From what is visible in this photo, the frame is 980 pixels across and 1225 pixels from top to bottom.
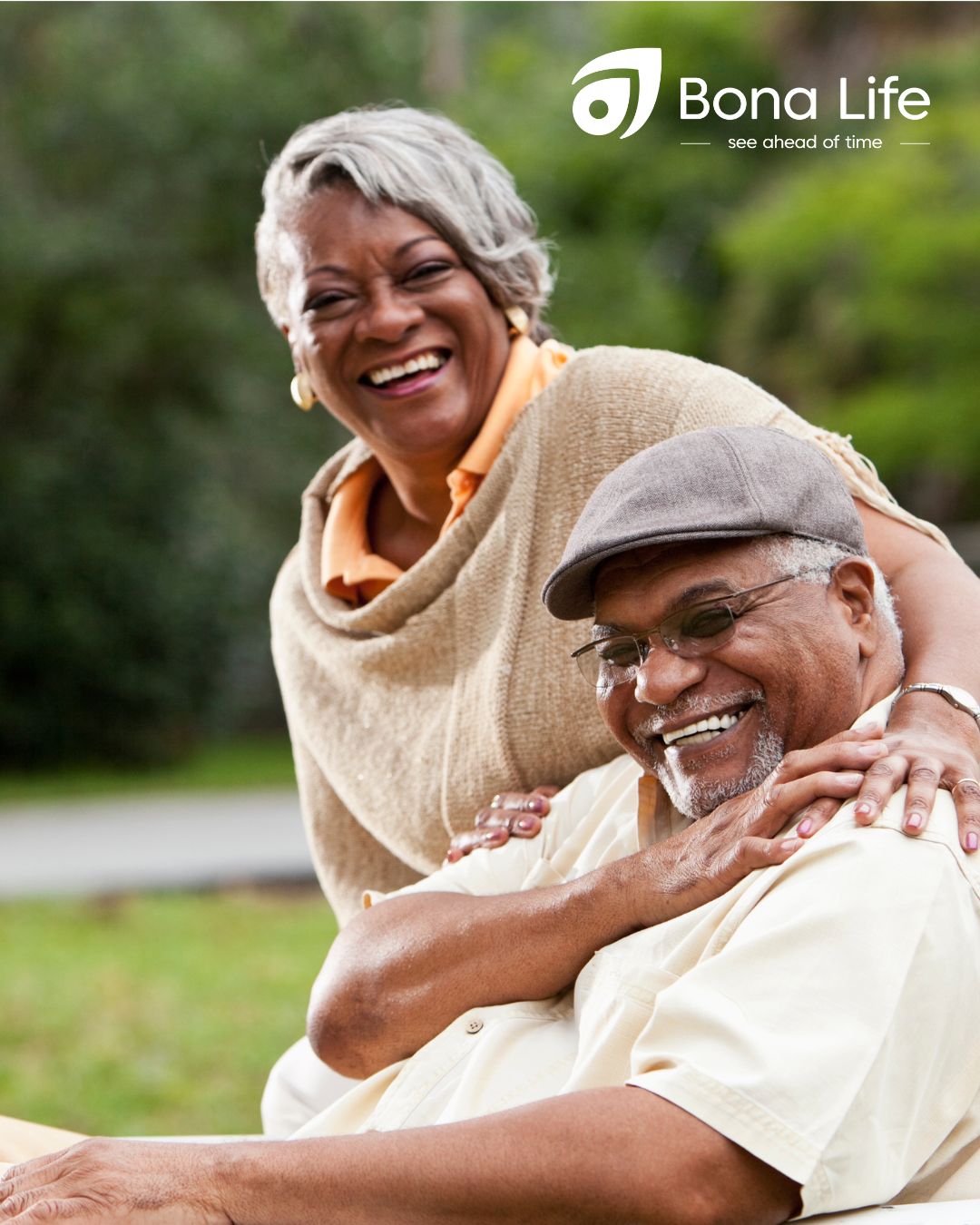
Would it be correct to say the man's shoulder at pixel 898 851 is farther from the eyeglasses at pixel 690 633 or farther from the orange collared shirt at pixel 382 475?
the orange collared shirt at pixel 382 475

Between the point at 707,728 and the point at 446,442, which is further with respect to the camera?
the point at 446,442

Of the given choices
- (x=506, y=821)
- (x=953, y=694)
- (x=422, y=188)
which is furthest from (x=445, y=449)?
(x=953, y=694)

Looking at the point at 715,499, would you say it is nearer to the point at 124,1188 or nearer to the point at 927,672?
the point at 927,672

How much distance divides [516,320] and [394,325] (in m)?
0.32

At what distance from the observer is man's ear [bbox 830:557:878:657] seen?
231 cm

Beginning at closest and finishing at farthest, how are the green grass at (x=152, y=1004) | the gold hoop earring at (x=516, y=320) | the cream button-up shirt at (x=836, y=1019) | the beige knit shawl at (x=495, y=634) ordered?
the cream button-up shirt at (x=836, y=1019) < the beige knit shawl at (x=495, y=634) < the gold hoop earring at (x=516, y=320) < the green grass at (x=152, y=1004)

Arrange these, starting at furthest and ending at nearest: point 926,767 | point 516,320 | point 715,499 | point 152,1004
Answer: point 152,1004, point 516,320, point 715,499, point 926,767

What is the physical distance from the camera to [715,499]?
A: 7.35 feet

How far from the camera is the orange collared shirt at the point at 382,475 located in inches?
132

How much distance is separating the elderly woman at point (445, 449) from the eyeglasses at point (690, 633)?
0.62m

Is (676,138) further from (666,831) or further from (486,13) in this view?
(666,831)

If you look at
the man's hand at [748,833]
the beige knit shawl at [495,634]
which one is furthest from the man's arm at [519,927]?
the beige knit shawl at [495,634]

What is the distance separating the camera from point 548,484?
10.7 ft

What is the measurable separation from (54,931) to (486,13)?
2565cm
